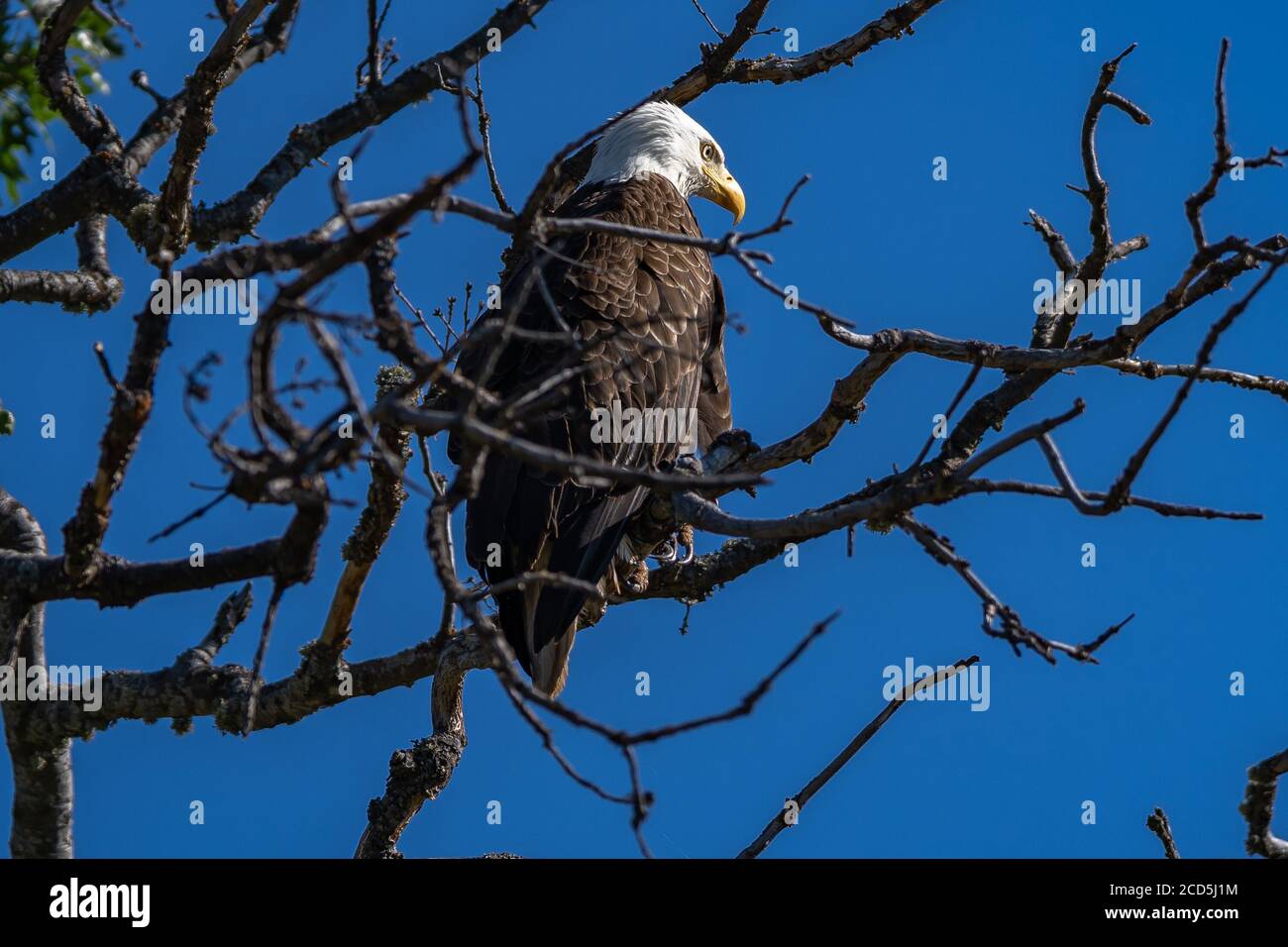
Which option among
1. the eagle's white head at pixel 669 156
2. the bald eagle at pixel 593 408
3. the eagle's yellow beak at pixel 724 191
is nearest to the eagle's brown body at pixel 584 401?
the bald eagle at pixel 593 408

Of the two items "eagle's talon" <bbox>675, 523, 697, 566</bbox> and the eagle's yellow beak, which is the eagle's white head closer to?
the eagle's yellow beak

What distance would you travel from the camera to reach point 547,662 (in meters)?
4.69

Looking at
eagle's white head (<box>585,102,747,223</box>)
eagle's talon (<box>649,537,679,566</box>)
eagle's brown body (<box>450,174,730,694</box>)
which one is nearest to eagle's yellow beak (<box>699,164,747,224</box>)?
eagle's white head (<box>585,102,747,223</box>)

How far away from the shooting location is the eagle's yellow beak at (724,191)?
6684mm

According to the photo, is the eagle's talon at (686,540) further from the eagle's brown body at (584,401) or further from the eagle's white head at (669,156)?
the eagle's white head at (669,156)

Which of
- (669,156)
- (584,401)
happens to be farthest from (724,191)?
(584,401)

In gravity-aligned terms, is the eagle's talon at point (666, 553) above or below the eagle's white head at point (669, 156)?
below

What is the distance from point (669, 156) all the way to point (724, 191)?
0.33 m

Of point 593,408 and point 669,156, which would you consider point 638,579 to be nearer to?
point 593,408

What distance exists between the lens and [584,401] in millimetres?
4855

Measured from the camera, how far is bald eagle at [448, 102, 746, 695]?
15.3 ft

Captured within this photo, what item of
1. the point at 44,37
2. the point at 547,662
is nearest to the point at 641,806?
the point at 547,662
